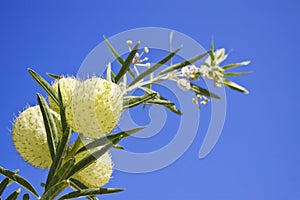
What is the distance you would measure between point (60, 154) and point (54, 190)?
71 millimetres

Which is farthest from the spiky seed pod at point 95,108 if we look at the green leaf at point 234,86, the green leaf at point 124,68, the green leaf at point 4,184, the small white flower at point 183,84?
the green leaf at point 234,86

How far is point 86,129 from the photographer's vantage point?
2.54 ft

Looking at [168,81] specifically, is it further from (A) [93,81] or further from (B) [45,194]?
(B) [45,194]

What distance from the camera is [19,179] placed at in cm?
Answer: 83

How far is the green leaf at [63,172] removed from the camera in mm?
733

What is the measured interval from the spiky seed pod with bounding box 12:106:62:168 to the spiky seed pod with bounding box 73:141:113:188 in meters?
0.07

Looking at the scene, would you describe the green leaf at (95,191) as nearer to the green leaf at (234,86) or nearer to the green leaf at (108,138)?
the green leaf at (108,138)

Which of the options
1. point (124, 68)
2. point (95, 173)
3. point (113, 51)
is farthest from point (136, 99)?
point (113, 51)

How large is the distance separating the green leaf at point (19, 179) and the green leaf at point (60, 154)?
6cm

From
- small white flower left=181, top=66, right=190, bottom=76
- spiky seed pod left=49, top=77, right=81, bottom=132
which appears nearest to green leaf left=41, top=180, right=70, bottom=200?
spiky seed pod left=49, top=77, right=81, bottom=132

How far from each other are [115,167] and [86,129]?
7.0 inches

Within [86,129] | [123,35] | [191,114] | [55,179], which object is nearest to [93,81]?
[86,129]

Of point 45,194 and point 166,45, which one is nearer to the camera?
point 45,194

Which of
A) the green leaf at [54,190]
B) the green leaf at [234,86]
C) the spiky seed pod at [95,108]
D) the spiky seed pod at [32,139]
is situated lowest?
the green leaf at [54,190]
